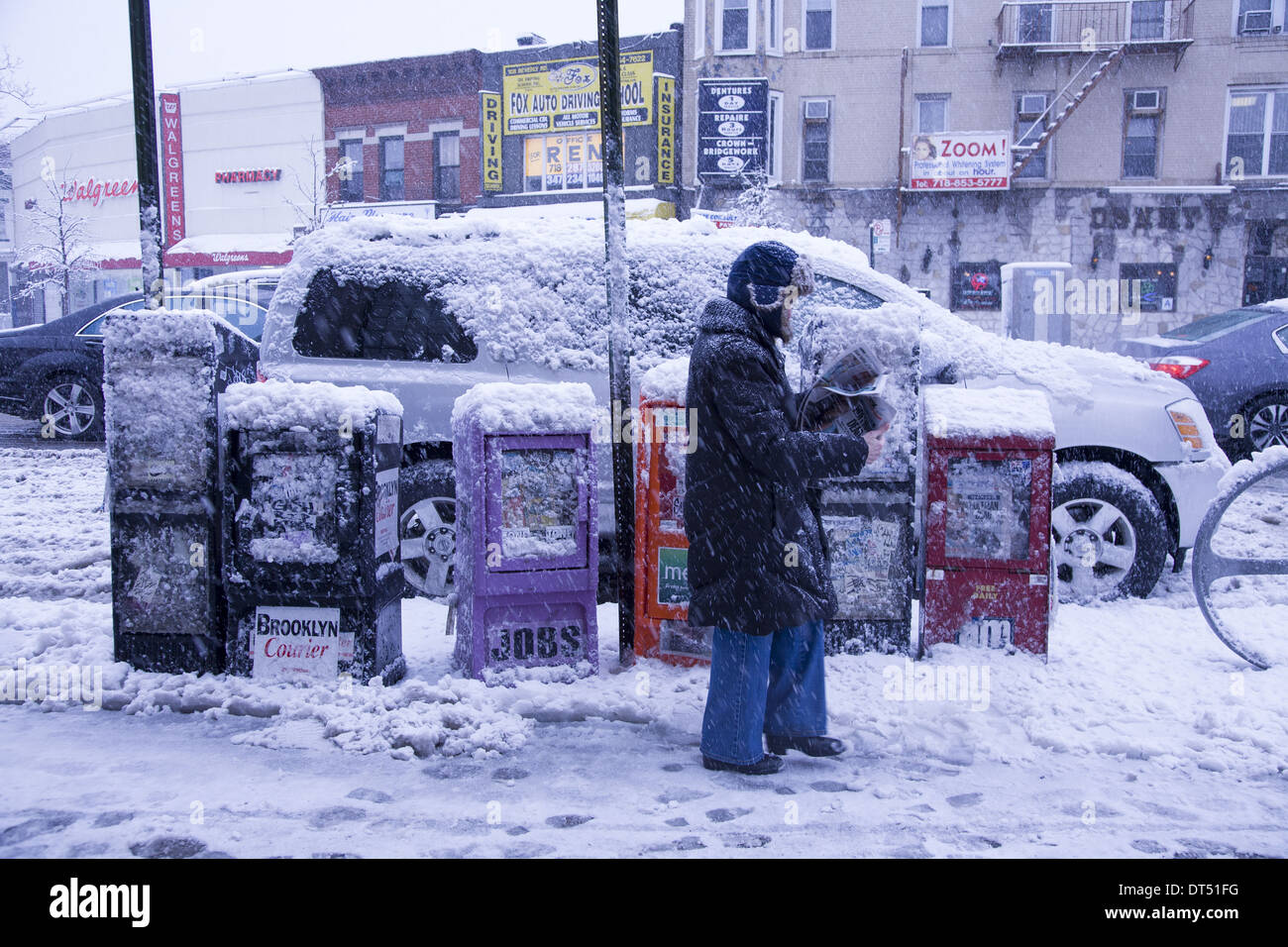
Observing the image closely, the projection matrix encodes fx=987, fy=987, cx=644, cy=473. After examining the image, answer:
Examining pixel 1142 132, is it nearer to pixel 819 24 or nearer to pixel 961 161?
pixel 961 161

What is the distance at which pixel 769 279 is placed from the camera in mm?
3459

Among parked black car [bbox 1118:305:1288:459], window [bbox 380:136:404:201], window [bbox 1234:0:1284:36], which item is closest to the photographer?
parked black car [bbox 1118:305:1288:459]

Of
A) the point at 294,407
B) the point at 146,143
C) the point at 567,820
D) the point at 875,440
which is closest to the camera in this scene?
the point at 567,820

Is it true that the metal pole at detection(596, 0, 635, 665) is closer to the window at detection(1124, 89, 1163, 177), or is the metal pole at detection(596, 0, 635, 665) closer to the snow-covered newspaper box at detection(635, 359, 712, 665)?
the snow-covered newspaper box at detection(635, 359, 712, 665)

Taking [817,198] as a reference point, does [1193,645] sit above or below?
below

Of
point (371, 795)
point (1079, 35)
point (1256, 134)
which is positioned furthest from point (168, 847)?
point (1256, 134)

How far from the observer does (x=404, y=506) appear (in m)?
5.62

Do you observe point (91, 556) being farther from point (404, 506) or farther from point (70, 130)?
point (70, 130)

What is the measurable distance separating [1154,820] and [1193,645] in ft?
6.63

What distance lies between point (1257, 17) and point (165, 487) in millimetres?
26609

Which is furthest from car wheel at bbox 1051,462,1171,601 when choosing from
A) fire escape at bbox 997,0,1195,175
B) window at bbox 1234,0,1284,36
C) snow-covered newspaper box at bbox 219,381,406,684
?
window at bbox 1234,0,1284,36

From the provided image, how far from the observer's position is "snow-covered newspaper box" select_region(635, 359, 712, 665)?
467 centimetres

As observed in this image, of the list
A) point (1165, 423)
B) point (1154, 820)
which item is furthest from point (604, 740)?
point (1165, 423)

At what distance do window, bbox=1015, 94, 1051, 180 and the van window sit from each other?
20.8 m
